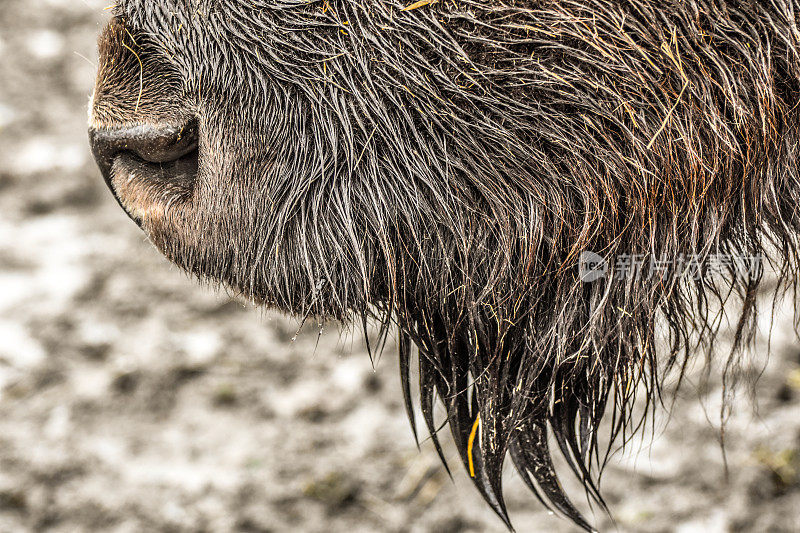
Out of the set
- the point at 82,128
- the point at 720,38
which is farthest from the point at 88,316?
the point at 720,38

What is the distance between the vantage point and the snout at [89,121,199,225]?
1.54 meters

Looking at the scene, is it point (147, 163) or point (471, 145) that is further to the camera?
point (147, 163)

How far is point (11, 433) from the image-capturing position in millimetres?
3471

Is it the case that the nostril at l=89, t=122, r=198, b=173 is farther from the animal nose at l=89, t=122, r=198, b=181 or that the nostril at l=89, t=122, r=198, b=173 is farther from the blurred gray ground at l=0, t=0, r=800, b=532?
the blurred gray ground at l=0, t=0, r=800, b=532

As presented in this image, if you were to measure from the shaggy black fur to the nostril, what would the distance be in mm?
34

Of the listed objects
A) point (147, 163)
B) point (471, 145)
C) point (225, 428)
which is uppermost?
point (471, 145)

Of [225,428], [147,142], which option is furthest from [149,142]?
[225,428]

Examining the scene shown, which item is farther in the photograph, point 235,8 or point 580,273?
point 580,273

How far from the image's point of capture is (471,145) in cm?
144

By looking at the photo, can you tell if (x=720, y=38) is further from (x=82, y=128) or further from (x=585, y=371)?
(x=82, y=128)

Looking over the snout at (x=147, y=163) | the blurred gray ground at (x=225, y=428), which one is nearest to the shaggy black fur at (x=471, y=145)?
the snout at (x=147, y=163)

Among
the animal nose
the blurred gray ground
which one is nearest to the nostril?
the animal nose

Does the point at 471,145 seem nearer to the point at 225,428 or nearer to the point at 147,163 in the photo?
the point at 147,163

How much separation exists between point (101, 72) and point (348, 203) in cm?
62
